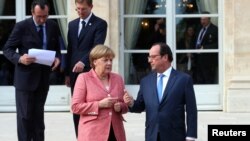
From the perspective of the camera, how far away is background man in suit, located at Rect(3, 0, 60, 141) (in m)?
7.98

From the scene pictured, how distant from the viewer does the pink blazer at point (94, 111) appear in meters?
6.03

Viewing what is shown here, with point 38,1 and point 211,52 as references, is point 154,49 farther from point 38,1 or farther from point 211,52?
point 211,52

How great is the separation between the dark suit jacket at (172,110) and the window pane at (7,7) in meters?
7.08

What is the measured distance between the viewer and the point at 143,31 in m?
12.8

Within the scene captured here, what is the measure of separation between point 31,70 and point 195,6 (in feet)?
17.8

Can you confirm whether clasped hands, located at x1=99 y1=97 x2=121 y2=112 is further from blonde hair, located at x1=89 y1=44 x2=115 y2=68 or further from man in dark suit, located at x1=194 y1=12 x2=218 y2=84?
man in dark suit, located at x1=194 y1=12 x2=218 y2=84

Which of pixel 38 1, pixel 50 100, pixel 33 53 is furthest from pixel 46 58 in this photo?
pixel 50 100

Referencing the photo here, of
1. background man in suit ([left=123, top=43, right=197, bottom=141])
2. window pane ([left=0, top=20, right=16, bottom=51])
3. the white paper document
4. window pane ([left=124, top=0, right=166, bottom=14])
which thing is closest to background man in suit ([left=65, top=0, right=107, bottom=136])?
the white paper document

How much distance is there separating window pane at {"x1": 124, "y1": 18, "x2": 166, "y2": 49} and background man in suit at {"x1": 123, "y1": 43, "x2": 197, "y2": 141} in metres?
6.58

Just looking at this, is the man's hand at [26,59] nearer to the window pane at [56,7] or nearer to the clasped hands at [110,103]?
the clasped hands at [110,103]

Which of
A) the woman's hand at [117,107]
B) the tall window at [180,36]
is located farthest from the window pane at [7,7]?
the woman's hand at [117,107]

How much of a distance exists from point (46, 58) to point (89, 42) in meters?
0.54

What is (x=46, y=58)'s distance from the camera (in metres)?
7.88

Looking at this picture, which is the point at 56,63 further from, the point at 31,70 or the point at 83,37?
the point at 83,37
